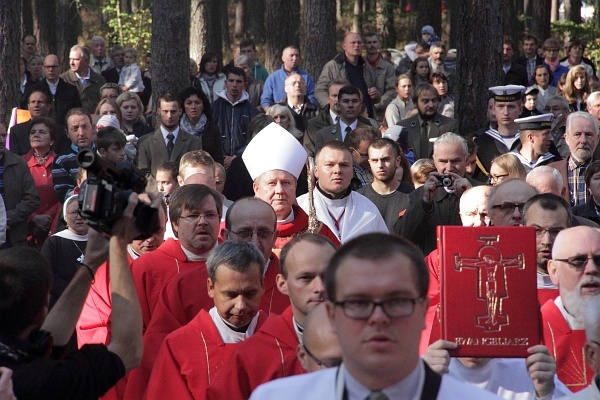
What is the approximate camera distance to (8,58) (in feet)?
52.2

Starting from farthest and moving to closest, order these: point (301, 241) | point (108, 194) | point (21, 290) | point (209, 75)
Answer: point (209, 75)
point (301, 241)
point (21, 290)
point (108, 194)

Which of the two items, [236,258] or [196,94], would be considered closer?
[236,258]

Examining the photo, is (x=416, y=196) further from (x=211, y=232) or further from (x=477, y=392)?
(x=477, y=392)

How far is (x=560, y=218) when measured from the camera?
664cm

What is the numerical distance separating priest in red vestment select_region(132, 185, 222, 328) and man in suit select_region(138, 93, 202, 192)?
4.64 meters

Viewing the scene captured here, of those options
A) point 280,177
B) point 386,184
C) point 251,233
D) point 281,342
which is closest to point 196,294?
point 251,233

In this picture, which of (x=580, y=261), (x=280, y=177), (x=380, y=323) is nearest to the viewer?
(x=380, y=323)

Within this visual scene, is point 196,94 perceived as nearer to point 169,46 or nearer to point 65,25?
point 169,46

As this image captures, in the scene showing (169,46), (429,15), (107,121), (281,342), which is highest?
(429,15)

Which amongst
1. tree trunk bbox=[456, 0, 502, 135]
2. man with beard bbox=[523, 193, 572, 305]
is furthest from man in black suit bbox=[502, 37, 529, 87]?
man with beard bbox=[523, 193, 572, 305]

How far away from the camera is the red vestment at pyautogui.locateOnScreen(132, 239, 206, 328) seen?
7395mm

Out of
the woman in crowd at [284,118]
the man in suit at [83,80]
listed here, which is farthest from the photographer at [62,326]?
the man in suit at [83,80]

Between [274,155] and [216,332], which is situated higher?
[274,155]

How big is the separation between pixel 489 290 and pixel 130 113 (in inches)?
386
